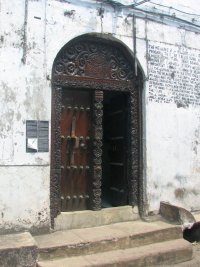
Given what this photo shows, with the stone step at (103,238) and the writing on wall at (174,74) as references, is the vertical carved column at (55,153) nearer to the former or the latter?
the stone step at (103,238)

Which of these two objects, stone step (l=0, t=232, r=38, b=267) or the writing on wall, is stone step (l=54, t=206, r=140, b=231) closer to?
stone step (l=0, t=232, r=38, b=267)

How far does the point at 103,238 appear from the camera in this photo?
5.02 metres

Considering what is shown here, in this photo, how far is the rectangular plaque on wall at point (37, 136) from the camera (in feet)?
17.2

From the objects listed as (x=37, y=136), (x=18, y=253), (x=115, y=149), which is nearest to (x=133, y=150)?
(x=115, y=149)

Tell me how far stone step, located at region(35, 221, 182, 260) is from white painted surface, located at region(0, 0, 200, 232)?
40cm

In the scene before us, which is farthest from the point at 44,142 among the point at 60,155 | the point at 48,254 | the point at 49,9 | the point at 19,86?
the point at 49,9

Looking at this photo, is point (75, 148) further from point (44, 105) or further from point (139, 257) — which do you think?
point (139, 257)

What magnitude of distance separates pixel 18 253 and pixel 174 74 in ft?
12.5

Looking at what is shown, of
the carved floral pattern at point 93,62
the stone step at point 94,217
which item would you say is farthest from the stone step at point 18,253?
the carved floral pattern at point 93,62

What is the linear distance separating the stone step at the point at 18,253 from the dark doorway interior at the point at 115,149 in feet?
6.89

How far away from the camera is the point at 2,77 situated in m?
5.14

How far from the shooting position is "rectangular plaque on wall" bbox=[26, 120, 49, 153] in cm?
524

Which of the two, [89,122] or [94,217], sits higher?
[89,122]

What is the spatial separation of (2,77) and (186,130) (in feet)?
10.5
